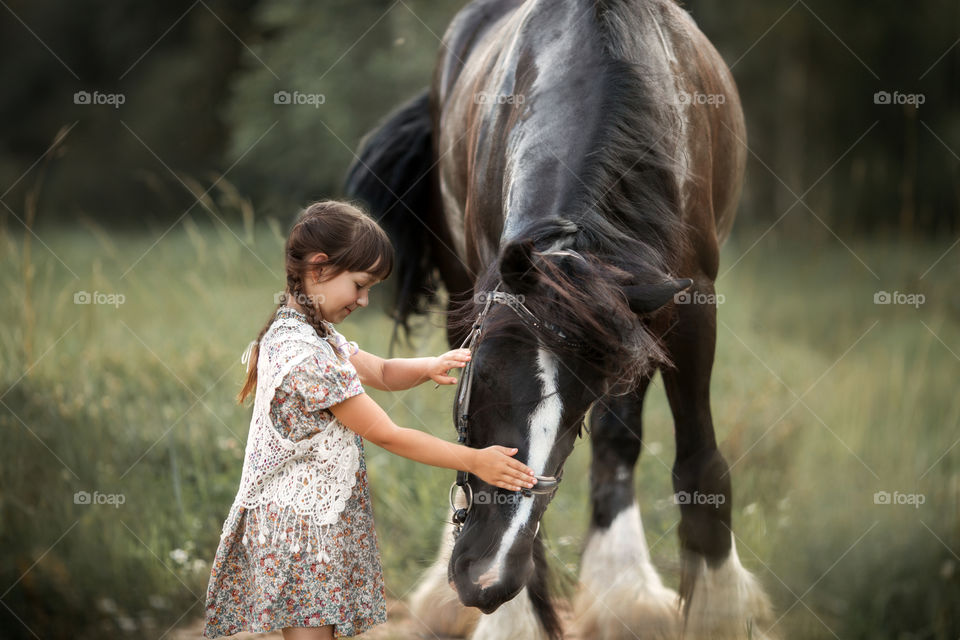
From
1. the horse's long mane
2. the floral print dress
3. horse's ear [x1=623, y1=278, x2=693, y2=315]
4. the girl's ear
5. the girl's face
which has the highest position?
the horse's long mane

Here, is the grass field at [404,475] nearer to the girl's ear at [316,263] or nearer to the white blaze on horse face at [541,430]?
the girl's ear at [316,263]

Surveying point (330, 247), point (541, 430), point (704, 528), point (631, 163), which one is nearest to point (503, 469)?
point (541, 430)

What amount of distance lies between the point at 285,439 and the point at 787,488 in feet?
9.53

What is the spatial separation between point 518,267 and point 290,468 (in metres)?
0.75

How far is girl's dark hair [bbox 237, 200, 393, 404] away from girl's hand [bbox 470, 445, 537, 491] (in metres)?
0.54

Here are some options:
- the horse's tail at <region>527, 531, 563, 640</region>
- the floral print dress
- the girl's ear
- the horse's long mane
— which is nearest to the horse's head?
the horse's long mane

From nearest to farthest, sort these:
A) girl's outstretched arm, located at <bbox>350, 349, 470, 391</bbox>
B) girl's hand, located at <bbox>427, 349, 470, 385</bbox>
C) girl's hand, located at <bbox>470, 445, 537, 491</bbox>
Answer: girl's hand, located at <bbox>470, 445, 537, 491</bbox> → girl's hand, located at <bbox>427, 349, 470, 385</bbox> → girl's outstretched arm, located at <bbox>350, 349, 470, 391</bbox>

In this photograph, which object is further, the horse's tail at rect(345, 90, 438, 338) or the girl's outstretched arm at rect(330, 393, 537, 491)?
the horse's tail at rect(345, 90, 438, 338)

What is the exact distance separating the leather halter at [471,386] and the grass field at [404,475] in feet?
3.84

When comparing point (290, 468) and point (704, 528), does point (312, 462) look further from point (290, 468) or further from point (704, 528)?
point (704, 528)

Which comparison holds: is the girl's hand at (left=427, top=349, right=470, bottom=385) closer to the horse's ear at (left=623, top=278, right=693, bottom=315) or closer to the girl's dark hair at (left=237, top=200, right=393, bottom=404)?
the girl's dark hair at (left=237, top=200, right=393, bottom=404)

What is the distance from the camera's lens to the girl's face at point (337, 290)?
224 centimetres

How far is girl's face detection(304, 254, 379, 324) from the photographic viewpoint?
224cm

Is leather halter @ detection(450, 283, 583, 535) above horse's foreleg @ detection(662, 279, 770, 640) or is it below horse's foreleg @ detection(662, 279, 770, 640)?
above
